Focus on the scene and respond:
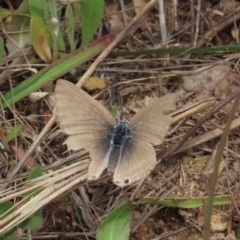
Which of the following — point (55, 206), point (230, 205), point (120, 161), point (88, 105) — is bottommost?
point (230, 205)

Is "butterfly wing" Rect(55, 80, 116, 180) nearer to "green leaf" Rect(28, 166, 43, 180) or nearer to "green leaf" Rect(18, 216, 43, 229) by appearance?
"green leaf" Rect(28, 166, 43, 180)

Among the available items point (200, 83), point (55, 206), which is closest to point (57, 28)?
point (200, 83)

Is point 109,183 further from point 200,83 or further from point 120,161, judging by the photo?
point 200,83

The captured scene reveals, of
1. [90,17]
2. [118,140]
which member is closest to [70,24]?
[90,17]

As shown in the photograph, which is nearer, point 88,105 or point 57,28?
point 88,105

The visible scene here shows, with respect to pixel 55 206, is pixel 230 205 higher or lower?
lower

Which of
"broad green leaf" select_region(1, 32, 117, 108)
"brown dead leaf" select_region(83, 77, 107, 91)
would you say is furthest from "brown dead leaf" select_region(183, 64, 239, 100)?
"broad green leaf" select_region(1, 32, 117, 108)
